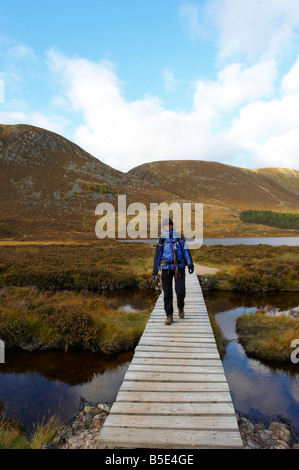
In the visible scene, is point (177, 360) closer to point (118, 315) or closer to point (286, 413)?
point (286, 413)

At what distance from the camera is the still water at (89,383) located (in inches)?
223

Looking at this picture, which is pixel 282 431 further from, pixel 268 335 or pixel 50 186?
pixel 50 186

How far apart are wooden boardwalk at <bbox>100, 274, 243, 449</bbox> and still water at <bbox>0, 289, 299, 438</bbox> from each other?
4.25 feet

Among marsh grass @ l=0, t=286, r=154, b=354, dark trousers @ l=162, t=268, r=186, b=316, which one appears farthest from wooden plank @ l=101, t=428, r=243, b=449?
marsh grass @ l=0, t=286, r=154, b=354

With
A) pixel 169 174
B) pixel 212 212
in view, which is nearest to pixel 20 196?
pixel 212 212

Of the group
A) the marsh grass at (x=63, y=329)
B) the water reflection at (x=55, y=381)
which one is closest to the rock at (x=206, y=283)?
the marsh grass at (x=63, y=329)

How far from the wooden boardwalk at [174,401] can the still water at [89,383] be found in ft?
4.25

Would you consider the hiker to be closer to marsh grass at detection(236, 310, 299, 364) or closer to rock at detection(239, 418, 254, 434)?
rock at detection(239, 418, 254, 434)

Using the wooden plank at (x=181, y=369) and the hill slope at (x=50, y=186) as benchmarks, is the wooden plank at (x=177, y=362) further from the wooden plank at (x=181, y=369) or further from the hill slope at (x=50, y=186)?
the hill slope at (x=50, y=186)

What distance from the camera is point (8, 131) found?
396ft

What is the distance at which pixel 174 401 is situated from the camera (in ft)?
14.0

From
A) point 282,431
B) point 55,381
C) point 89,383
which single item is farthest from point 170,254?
point 55,381

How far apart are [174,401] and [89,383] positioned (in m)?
3.31
